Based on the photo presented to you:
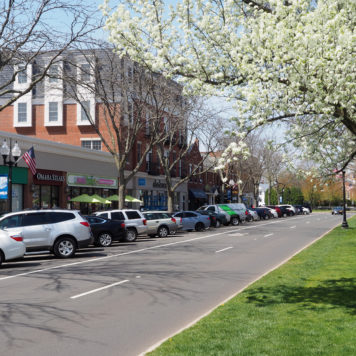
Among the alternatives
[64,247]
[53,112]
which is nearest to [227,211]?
[53,112]

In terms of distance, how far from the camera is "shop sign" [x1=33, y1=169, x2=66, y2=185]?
32.2 m

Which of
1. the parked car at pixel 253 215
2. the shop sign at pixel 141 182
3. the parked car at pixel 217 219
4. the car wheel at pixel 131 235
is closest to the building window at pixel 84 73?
the car wheel at pixel 131 235

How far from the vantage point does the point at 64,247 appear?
18109mm

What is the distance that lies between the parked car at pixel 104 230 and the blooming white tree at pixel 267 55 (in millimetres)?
14135

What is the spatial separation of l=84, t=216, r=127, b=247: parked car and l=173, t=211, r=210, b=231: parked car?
39.7 feet

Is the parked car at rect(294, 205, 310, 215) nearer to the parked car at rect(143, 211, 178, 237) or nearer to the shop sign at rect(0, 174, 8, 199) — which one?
the parked car at rect(143, 211, 178, 237)

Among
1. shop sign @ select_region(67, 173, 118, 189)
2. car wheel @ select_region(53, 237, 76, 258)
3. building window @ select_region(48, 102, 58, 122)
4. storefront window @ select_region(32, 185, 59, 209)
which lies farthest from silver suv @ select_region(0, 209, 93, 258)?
building window @ select_region(48, 102, 58, 122)

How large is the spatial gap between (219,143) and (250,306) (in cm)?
3549

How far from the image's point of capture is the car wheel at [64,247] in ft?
58.7

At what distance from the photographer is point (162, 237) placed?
30.1 meters

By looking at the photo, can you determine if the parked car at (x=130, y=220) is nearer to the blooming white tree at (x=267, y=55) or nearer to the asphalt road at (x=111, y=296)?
the asphalt road at (x=111, y=296)

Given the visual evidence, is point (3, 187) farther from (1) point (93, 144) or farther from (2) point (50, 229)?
(1) point (93, 144)

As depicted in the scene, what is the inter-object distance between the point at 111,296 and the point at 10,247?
6273mm

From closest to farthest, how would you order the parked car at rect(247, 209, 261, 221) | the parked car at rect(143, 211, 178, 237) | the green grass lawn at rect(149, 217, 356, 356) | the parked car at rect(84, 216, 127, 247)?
the green grass lawn at rect(149, 217, 356, 356)
the parked car at rect(84, 216, 127, 247)
the parked car at rect(143, 211, 178, 237)
the parked car at rect(247, 209, 261, 221)
